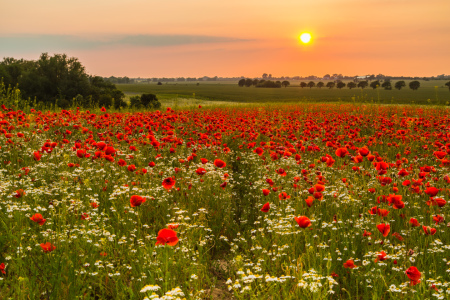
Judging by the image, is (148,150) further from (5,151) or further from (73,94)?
(73,94)

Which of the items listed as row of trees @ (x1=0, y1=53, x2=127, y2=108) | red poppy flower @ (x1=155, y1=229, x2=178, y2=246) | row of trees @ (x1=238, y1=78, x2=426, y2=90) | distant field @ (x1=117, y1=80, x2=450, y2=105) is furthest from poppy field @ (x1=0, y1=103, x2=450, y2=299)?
row of trees @ (x1=238, y1=78, x2=426, y2=90)

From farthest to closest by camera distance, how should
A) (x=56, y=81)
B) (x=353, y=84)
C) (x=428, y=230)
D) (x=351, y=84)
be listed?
(x=353, y=84) < (x=351, y=84) < (x=56, y=81) < (x=428, y=230)

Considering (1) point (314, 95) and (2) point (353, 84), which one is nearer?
(1) point (314, 95)

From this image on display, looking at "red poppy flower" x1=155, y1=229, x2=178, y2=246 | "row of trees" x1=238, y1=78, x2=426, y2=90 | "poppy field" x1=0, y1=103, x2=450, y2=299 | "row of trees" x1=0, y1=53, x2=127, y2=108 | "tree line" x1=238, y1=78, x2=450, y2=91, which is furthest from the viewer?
"row of trees" x1=238, y1=78, x2=426, y2=90

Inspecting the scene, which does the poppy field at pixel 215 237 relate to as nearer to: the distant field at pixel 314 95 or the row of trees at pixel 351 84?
the distant field at pixel 314 95

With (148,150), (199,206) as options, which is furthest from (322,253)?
(148,150)

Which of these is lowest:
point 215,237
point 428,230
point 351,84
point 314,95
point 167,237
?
point 215,237

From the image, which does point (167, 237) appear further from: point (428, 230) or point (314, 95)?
point (314, 95)

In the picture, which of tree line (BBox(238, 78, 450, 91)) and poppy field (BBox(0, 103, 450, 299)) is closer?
poppy field (BBox(0, 103, 450, 299))

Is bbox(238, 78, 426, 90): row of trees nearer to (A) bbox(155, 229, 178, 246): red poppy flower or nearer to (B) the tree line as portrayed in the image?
(B) the tree line

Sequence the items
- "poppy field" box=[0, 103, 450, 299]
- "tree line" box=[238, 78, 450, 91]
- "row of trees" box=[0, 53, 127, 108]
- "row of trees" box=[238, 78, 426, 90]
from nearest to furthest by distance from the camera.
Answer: "poppy field" box=[0, 103, 450, 299] → "row of trees" box=[0, 53, 127, 108] → "tree line" box=[238, 78, 450, 91] → "row of trees" box=[238, 78, 426, 90]

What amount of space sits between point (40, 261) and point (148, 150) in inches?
237

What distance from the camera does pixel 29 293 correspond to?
3.41 metres

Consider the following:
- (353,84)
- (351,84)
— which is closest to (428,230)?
(351,84)
